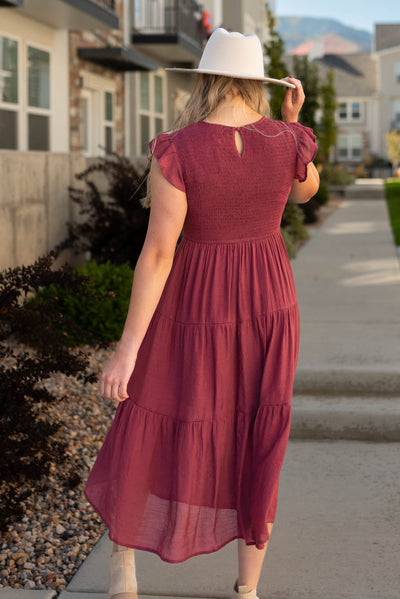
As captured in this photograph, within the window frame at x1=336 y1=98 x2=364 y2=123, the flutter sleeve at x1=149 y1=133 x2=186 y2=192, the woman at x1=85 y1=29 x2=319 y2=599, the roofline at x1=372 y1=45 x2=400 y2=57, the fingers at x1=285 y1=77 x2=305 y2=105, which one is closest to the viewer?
the flutter sleeve at x1=149 y1=133 x2=186 y2=192

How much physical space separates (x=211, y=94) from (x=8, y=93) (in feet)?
31.2

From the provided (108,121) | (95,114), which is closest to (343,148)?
(108,121)

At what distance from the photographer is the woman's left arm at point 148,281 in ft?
7.49

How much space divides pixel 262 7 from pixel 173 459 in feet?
91.6

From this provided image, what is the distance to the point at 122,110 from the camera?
15.5m

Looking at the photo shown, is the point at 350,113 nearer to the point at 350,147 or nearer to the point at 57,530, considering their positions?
the point at 350,147

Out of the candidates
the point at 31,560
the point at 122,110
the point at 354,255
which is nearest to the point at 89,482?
the point at 31,560

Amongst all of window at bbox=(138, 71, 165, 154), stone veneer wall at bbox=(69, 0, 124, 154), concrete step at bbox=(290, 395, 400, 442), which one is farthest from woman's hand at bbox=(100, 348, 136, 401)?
window at bbox=(138, 71, 165, 154)

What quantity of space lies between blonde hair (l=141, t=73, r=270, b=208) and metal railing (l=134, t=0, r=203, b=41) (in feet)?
47.7

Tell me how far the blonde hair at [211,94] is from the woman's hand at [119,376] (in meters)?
0.48

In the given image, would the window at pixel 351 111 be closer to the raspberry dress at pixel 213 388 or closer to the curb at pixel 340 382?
the curb at pixel 340 382

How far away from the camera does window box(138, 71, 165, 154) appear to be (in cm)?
1670

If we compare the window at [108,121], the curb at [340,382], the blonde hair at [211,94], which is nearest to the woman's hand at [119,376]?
the blonde hair at [211,94]

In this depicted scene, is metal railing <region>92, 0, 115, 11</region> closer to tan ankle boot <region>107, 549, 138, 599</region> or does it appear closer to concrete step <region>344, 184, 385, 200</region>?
tan ankle boot <region>107, 549, 138, 599</region>
